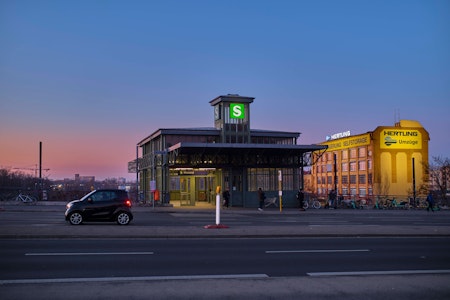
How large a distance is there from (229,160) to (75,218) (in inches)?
794

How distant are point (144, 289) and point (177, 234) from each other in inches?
345

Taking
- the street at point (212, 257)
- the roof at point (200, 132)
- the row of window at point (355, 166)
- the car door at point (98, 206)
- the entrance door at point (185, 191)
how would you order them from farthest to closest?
the row of window at point (355, 166)
the entrance door at point (185, 191)
the roof at point (200, 132)
the car door at point (98, 206)
the street at point (212, 257)

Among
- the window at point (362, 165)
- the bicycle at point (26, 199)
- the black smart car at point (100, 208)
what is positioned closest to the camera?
the black smart car at point (100, 208)

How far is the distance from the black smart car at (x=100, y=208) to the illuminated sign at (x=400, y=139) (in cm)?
6971

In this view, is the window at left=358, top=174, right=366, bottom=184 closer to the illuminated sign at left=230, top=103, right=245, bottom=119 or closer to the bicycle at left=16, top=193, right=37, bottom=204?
the illuminated sign at left=230, top=103, right=245, bottom=119

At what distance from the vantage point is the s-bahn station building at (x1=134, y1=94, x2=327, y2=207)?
3962 cm

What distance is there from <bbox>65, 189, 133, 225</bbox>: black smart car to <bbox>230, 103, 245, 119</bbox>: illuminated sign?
23.2 metres

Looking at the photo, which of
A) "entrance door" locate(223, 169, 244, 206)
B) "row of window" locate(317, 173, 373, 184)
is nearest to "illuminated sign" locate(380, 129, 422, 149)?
"row of window" locate(317, 173, 373, 184)

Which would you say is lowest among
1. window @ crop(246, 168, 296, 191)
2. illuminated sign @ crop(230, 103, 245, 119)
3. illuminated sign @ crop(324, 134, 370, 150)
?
window @ crop(246, 168, 296, 191)

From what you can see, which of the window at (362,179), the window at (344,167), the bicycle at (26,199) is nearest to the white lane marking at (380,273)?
the bicycle at (26,199)

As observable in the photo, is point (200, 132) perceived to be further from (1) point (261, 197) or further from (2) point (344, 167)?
(2) point (344, 167)

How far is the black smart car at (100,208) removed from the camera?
70.7ft

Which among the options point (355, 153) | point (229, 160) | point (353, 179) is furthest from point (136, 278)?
point (353, 179)

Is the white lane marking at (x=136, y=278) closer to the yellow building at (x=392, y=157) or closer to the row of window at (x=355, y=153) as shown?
the yellow building at (x=392, y=157)
